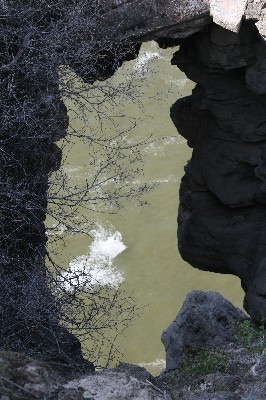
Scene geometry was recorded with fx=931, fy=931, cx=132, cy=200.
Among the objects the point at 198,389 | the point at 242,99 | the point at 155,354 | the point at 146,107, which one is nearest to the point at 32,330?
the point at 198,389

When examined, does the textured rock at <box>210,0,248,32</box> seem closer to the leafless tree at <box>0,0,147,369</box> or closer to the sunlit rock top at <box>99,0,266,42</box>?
the sunlit rock top at <box>99,0,266,42</box>

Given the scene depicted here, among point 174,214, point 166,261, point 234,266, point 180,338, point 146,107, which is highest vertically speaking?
point 146,107

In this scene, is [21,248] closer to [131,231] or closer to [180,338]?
[180,338]

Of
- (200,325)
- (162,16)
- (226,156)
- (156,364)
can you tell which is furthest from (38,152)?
(156,364)

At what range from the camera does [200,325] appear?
7203mm

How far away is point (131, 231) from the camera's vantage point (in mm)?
10914

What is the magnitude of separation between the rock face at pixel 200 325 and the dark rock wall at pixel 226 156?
0.72 ft

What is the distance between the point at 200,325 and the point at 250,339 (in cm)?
206

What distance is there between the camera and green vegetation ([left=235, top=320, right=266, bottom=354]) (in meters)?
5.03

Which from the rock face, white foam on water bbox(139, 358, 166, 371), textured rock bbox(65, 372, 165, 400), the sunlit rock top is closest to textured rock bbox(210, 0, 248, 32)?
the sunlit rock top

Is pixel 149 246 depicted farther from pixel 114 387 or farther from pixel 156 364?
pixel 114 387

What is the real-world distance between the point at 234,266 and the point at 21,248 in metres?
2.18

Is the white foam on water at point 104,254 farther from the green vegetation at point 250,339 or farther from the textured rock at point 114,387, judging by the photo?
the textured rock at point 114,387

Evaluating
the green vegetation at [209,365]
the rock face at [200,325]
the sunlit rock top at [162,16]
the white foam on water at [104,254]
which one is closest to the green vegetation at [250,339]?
the green vegetation at [209,365]
